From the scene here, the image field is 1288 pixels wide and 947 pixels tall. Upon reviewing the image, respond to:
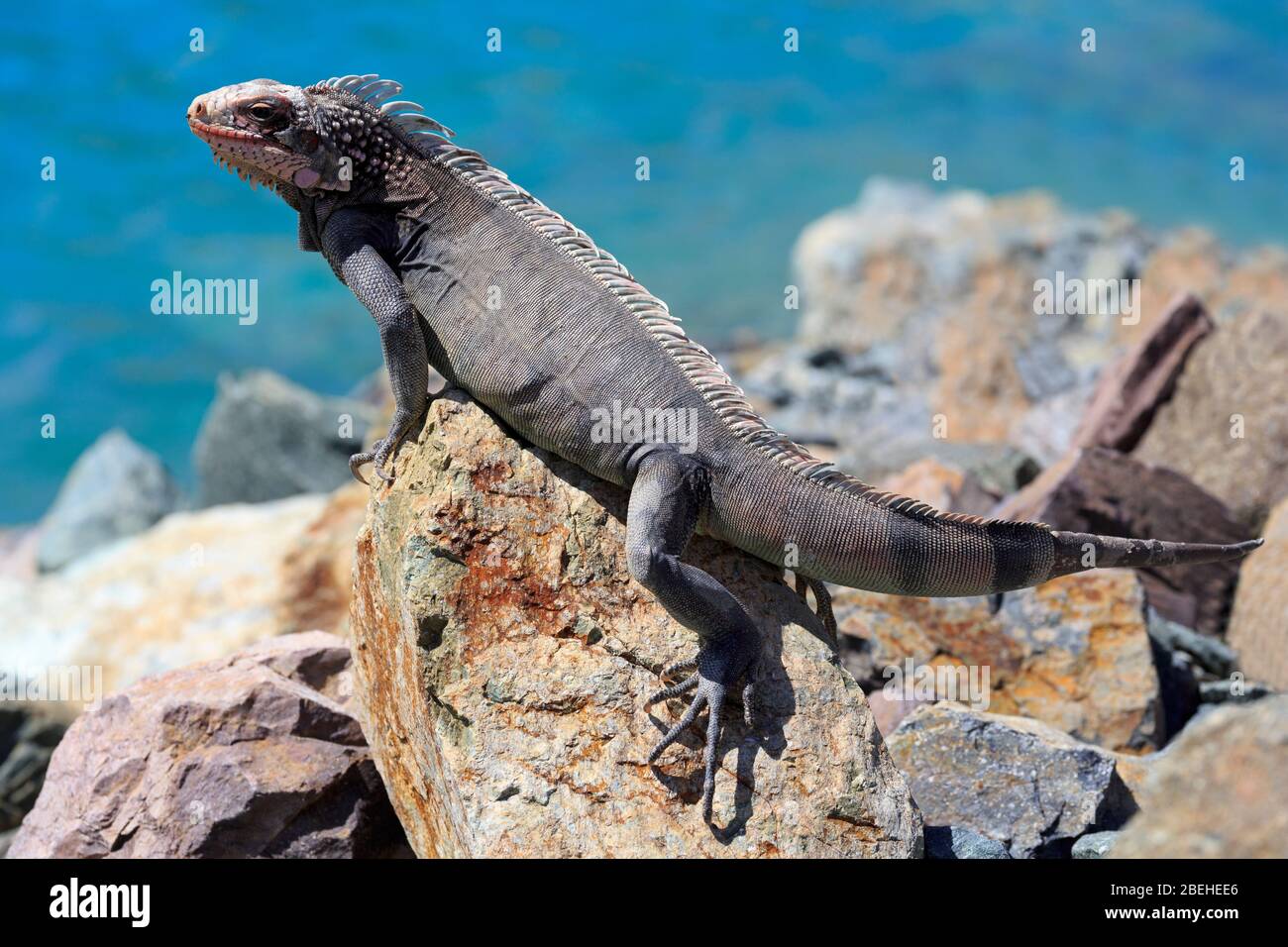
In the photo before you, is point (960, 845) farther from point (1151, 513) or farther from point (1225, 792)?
point (1151, 513)

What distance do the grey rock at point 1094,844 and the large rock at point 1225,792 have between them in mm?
2519

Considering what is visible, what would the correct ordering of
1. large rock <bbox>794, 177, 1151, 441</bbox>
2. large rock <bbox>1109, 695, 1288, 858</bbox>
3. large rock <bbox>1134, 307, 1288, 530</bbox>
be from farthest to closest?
large rock <bbox>794, 177, 1151, 441</bbox>, large rock <bbox>1134, 307, 1288, 530</bbox>, large rock <bbox>1109, 695, 1288, 858</bbox>

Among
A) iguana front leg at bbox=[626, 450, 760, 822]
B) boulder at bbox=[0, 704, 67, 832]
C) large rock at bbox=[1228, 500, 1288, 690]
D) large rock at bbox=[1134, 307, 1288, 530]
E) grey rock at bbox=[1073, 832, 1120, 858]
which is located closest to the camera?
iguana front leg at bbox=[626, 450, 760, 822]

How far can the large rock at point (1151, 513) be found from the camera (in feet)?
33.6

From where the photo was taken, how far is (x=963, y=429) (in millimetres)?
16406

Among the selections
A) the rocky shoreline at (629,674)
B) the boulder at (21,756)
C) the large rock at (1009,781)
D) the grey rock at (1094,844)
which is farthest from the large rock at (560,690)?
the boulder at (21,756)

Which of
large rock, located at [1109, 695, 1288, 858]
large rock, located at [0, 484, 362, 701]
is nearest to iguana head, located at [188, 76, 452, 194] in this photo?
large rock, located at [1109, 695, 1288, 858]

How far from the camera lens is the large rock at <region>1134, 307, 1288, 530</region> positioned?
11.9m

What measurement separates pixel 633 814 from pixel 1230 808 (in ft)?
8.81

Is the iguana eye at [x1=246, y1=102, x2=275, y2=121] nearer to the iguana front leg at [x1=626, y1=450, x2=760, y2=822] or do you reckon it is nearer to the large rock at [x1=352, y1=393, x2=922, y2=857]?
the large rock at [x1=352, y1=393, x2=922, y2=857]

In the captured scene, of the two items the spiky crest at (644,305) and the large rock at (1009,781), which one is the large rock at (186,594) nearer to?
the spiky crest at (644,305)

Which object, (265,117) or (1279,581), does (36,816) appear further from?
(1279,581)

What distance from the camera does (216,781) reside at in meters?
7.07

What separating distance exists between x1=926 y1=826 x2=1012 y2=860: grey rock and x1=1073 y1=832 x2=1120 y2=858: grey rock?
1.24 ft
